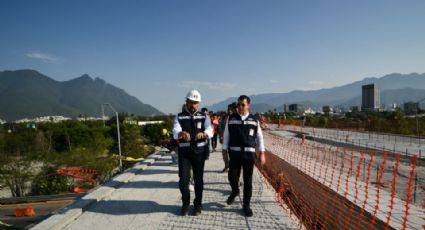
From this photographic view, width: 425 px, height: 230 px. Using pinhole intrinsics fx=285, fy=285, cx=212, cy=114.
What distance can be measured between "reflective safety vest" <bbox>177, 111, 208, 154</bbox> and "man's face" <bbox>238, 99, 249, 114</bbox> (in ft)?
2.13

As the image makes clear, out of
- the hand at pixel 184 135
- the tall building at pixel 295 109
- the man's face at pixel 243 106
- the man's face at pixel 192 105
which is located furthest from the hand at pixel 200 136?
the tall building at pixel 295 109

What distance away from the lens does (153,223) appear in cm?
452

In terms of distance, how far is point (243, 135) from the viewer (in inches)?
179

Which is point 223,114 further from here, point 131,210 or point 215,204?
point 131,210

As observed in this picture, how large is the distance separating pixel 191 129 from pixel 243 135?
0.84m

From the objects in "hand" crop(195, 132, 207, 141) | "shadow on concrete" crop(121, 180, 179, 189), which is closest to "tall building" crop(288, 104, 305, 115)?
"shadow on concrete" crop(121, 180, 179, 189)

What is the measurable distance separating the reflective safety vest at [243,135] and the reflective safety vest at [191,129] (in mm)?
489

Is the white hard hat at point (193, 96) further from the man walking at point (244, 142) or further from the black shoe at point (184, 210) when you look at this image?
the black shoe at point (184, 210)

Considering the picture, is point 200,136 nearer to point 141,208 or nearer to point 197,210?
point 197,210

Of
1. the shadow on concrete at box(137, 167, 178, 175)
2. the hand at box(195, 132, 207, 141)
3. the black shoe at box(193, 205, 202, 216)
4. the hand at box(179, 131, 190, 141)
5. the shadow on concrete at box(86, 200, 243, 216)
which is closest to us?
the hand at box(179, 131, 190, 141)

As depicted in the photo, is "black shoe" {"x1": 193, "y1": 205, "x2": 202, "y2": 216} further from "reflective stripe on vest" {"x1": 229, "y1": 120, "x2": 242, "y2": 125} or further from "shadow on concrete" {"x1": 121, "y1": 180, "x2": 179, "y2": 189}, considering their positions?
"shadow on concrete" {"x1": 121, "y1": 180, "x2": 179, "y2": 189}

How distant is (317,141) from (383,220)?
108 feet

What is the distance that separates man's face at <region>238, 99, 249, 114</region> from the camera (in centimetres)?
457

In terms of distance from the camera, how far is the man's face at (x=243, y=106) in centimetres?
457
